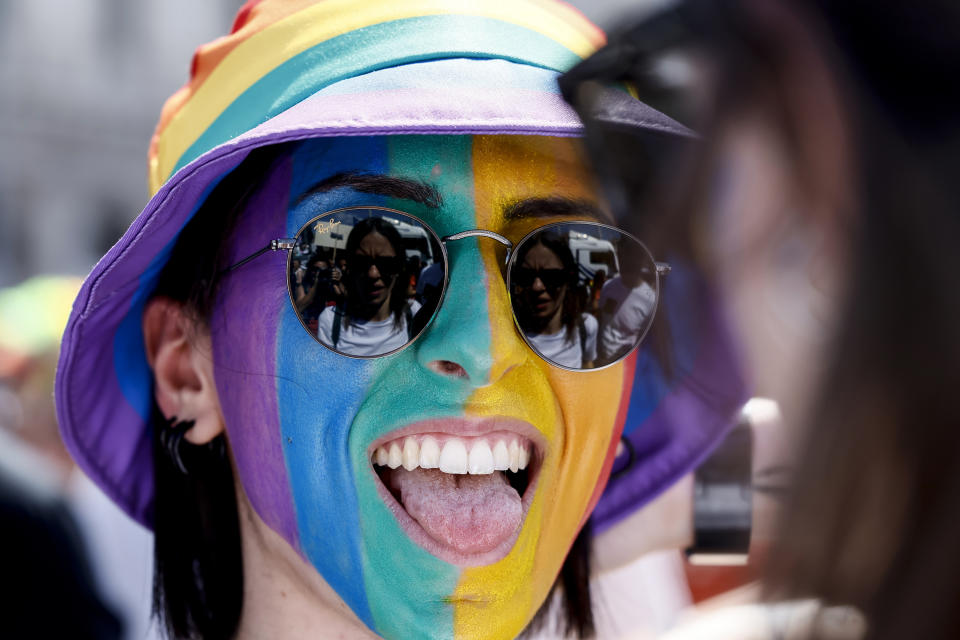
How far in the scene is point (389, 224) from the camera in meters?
1.72

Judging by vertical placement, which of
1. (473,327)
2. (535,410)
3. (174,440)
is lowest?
(174,440)

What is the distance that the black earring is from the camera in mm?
2225

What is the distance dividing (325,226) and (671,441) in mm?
1257

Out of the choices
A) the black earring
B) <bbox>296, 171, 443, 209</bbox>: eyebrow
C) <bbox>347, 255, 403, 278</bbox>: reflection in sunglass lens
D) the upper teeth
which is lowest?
the black earring

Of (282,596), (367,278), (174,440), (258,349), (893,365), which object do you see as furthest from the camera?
(174,440)

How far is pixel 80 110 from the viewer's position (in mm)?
21312

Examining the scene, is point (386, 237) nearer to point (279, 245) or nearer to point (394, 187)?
point (394, 187)

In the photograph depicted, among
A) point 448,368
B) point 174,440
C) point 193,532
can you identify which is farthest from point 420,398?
point 193,532

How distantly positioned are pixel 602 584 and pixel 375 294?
5.89 ft

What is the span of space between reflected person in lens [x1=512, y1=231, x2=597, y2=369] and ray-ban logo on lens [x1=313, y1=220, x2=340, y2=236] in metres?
0.35

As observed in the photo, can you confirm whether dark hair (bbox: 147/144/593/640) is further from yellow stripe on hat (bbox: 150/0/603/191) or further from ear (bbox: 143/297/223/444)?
yellow stripe on hat (bbox: 150/0/603/191)

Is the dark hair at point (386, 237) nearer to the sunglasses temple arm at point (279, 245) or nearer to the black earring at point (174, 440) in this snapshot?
the sunglasses temple arm at point (279, 245)

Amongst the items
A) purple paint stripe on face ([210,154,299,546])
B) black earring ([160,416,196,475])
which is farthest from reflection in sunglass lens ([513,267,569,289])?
black earring ([160,416,196,475])

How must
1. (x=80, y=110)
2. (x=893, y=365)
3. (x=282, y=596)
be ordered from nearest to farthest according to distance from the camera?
(x=893, y=365), (x=282, y=596), (x=80, y=110)
